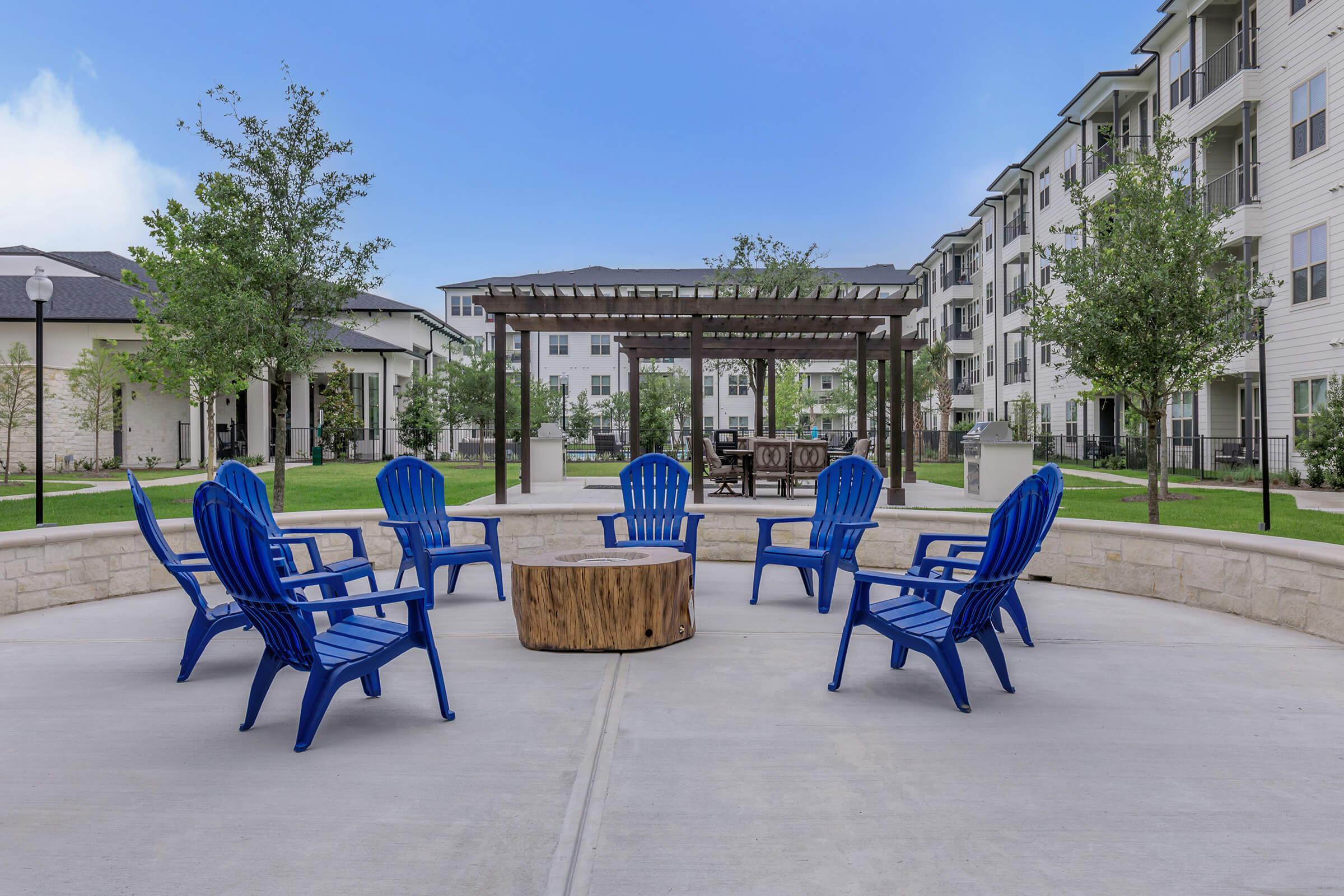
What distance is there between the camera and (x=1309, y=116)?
18094mm

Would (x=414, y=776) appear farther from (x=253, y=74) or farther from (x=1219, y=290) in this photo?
(x=1219, y=290)

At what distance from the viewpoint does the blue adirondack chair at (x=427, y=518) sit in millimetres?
6672

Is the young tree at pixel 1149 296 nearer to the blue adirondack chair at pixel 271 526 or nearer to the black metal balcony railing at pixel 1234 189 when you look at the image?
the black metal balcony railing at pixel 1234 189

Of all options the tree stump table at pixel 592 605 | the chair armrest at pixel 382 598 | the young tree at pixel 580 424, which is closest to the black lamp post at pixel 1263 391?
the tree stump table at pixel 592 605

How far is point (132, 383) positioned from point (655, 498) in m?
24.4

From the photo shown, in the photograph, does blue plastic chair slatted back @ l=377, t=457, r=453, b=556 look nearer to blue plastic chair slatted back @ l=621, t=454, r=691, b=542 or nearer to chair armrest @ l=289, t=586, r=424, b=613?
blue plastic chair slatted back @ l=621, t=454, r=691, b=542

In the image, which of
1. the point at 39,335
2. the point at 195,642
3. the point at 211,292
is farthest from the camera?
the point at 211,292

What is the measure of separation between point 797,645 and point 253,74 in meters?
10.0

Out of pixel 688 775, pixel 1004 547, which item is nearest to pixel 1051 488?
pixel 1004 547

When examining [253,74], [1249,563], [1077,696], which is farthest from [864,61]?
[1077,696]

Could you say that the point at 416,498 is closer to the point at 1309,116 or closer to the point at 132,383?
the point at 1309,116

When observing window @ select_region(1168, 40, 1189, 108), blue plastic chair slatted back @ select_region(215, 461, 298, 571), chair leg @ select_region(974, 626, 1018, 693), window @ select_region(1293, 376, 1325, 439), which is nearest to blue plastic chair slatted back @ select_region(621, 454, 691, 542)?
blue plastic chair slatted back @ select_region(215, 461, 298, 571)

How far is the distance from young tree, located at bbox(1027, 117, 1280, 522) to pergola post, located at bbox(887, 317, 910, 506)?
222cm

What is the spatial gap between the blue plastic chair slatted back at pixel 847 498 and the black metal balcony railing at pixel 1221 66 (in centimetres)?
1940
